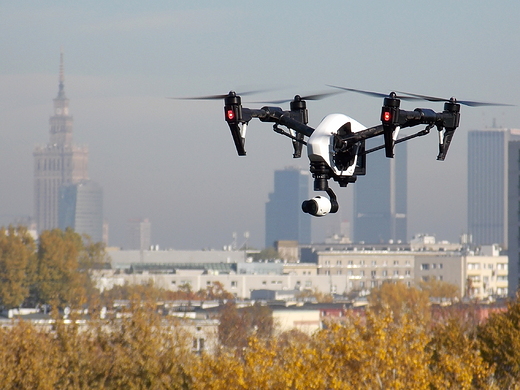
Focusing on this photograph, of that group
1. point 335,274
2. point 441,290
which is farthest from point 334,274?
point 441,290

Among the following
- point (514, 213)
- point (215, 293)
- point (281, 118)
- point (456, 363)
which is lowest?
point (215, 293)

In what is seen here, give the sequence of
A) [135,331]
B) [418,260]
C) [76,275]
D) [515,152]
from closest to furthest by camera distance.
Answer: [135,331], [76,275], [515,152], [418,260]

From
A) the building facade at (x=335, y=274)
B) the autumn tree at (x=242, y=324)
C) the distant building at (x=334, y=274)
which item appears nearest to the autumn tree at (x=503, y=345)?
the autumn tree at (x=242, y=324)

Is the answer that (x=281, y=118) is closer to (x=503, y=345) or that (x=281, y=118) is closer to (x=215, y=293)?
(x=503, y=345)

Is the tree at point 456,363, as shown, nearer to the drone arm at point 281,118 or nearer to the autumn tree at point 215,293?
the drone arm at point 281,118

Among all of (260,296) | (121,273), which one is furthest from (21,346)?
(121,273)

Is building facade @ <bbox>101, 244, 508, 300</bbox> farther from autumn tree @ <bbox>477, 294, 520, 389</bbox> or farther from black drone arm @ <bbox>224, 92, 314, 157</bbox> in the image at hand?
black drone arm @ <bbox>224, 92, 314, 157</bbox>

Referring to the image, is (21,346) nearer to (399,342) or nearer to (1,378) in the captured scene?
(1,378)
